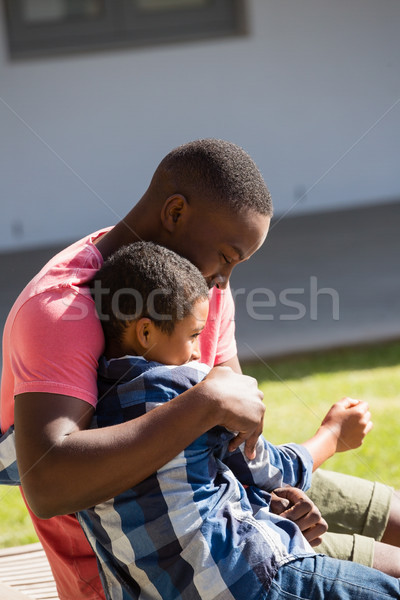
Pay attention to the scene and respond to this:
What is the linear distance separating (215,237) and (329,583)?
73 cm

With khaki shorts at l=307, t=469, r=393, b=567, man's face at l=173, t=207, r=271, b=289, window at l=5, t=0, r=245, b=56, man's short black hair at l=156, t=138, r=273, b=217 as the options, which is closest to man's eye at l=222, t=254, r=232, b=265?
man's face at l=173, t=207, r=271, b=289

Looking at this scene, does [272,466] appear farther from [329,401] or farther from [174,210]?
[329,401]

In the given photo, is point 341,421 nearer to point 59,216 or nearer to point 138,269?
point 138,269

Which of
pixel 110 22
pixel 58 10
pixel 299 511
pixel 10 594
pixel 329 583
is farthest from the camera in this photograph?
pixel 110 22

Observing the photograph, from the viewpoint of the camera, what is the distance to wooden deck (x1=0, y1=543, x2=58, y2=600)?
2.10 m

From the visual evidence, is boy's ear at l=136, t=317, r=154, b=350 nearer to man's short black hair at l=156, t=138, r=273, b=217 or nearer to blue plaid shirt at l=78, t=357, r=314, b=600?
blue plaid shirt at l=78, t=357, r=314, b=600

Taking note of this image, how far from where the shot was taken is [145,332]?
151 cm

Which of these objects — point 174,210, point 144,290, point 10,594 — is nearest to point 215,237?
point 174,210

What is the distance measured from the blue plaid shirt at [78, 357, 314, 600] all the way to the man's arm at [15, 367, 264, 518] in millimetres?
45

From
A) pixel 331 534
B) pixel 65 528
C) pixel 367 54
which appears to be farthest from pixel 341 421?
pixel 367 54

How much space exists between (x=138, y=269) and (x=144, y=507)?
432 millimetres

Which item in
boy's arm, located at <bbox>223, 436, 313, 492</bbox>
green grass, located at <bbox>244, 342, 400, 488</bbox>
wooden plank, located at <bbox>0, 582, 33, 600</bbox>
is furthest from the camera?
green grass, located at <bbox>244, 342, 400, 488</bbox>

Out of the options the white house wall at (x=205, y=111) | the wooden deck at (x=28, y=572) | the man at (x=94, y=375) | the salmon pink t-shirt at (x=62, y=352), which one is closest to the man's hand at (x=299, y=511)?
the man at (x=94, y=375)

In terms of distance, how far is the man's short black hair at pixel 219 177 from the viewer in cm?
172
